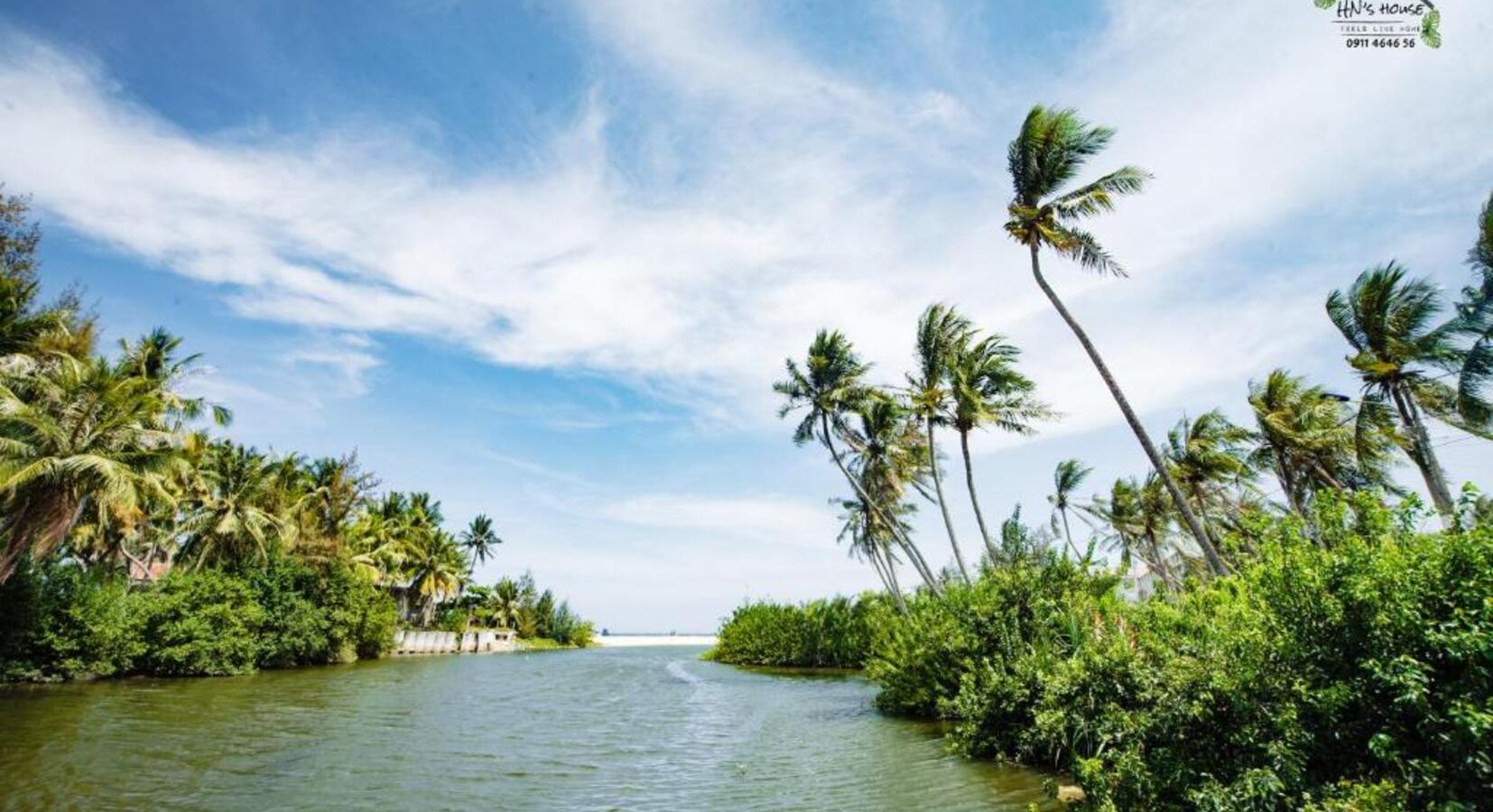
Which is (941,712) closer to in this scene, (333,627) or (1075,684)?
(1075,684)

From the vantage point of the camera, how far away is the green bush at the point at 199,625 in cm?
2298

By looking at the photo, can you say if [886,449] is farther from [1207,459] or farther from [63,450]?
[63,450]

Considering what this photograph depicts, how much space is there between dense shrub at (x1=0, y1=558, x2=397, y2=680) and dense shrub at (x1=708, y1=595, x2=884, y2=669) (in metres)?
23.7

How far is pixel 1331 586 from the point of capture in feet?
17.7

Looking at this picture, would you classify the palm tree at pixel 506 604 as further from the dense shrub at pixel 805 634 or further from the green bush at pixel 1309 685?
the green bush at pixel 1309 685

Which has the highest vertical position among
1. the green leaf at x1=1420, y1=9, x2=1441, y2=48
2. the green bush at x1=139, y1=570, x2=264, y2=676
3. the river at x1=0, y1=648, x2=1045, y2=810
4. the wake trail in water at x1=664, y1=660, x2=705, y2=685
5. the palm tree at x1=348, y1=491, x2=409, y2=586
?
the green leaf at x1=1420, y1=9, x2=1441, y2=48

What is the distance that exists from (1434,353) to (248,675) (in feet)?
135

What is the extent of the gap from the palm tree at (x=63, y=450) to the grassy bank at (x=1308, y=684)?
21765 millimetres

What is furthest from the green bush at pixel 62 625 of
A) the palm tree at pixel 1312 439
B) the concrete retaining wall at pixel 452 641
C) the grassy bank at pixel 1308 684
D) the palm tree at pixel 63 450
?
the palm tree at pixel 1312 439

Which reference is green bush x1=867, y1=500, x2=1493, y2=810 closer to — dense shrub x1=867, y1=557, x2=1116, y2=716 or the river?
the river

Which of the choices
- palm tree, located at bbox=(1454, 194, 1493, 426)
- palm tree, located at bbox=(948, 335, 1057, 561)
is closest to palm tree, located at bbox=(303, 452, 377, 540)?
palm tree, located at bbox=(948, 335, 1057, 561)

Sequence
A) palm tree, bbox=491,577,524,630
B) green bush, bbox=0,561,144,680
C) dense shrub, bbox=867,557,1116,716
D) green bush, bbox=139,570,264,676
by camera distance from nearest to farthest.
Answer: dense shrub, bbox=867,557,1116,716 < green bush, bbox=0,561,144,680 < green bush, bbox=139,570,264,676 < palm tree, bbox=491,577,524,630

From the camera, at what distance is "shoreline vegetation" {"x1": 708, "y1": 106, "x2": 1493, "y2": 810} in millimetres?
4680

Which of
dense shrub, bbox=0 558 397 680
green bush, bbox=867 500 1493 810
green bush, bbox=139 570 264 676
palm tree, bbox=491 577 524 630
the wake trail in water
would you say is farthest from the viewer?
palm tree, bbox=491 577 524 630
